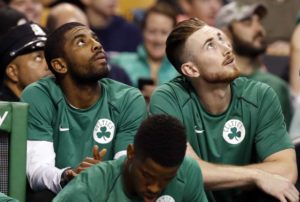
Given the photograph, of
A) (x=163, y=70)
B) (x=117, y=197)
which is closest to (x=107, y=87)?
(x=117, y=197)

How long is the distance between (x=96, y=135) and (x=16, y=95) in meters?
0.78

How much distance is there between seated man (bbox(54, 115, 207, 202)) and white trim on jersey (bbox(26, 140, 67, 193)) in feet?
1.69

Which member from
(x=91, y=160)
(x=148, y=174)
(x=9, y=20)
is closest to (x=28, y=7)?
(x=9, y=20)

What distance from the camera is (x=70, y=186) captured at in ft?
15.1

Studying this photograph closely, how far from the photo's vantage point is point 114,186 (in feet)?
15.2

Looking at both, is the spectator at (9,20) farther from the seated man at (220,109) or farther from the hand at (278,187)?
the hand at (278,187)

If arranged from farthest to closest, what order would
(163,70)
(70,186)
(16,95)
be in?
(163,70)
(16,95)
(70,186)

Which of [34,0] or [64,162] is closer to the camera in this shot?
[64,162]

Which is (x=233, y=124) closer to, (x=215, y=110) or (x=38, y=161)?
(x=215, y=110)

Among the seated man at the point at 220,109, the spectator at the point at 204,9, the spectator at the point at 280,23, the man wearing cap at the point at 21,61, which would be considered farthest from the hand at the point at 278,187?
the spectator at the point at 204,9

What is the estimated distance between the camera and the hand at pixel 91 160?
485cm

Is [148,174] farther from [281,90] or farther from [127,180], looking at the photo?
[281,90]

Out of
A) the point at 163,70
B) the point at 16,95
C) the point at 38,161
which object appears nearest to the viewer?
the point at 38,161

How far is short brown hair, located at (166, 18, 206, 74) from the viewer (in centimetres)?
557
